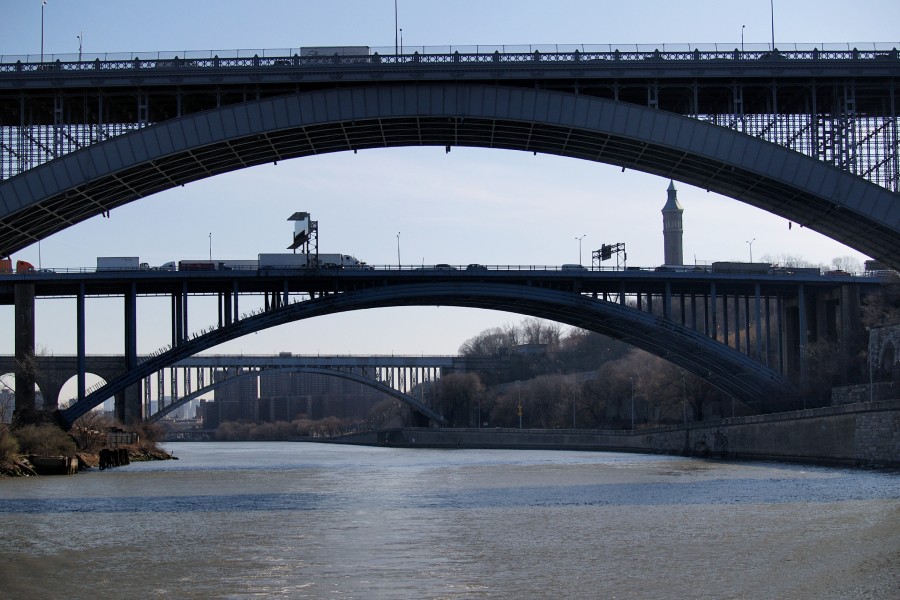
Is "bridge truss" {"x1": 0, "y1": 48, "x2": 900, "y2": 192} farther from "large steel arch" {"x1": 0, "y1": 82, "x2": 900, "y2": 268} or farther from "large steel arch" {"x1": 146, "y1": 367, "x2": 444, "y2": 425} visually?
"large steel arch" {"x1": 146, "y1": 367, "x2": 444, "y2": 425}

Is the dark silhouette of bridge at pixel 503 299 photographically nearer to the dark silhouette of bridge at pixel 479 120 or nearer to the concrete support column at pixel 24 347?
the concrete support column at pixel 24 347

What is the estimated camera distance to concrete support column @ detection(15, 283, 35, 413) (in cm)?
7700

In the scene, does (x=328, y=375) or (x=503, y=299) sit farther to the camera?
(x=328, y=375)

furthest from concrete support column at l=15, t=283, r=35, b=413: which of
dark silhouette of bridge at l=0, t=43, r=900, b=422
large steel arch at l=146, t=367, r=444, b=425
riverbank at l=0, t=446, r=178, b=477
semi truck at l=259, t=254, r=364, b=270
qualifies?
dark silhouette of bridge at l=0, t=43, r=900, b=422

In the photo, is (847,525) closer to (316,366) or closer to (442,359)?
(316,366)

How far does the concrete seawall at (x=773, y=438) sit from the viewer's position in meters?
56.2

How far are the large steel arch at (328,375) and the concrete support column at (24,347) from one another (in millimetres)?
26340

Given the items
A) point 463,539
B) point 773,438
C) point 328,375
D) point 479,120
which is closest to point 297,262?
point 773,438

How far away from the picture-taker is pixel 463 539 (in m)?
30.5

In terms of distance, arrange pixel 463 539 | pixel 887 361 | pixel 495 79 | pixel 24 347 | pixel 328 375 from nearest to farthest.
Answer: pixel 463 539
pixel 495 79
pixel 887 361
pixel 24 347
pixel 328 375

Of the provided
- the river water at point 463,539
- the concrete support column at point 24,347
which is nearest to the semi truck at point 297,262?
the concrete support column at point 24,347

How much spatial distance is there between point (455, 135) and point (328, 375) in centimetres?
8280

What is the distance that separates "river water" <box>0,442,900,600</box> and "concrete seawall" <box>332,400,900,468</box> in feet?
12.3

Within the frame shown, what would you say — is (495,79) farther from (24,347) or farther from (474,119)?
(24,347)
